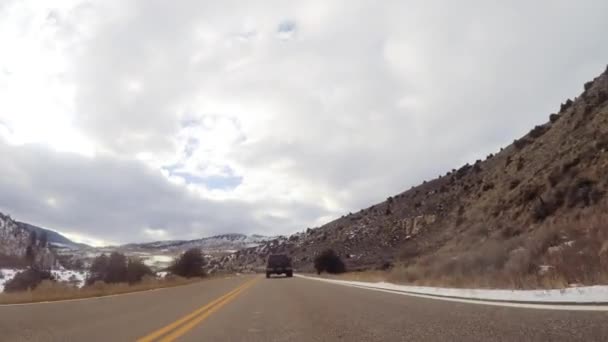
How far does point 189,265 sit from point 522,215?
48894 millimetres

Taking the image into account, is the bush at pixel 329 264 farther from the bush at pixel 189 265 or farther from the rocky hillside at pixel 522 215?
the bush at pixel 189 265

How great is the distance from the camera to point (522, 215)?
30.0m

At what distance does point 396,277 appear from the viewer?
85.4 ft

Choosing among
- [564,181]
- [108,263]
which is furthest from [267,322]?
[108,263]

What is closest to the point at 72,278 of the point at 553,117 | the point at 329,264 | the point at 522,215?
the point at 329,264

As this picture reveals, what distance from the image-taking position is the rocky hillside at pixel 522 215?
47.4 feet

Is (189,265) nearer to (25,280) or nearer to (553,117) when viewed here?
(25,280)

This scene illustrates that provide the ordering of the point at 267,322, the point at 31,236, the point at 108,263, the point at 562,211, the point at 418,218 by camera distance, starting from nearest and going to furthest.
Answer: the point at 267,322 → the point at 562,211 → the point at 108,263 → the point at 418,218 → the point at 31,236

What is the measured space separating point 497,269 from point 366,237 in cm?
5599

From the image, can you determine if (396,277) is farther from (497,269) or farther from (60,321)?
(60,321)

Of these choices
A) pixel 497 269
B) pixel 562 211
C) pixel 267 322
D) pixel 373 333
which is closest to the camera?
pixel 373 333

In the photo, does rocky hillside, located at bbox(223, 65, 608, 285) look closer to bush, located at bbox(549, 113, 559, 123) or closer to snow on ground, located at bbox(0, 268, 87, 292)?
bush, located at bbox(549, 113, 559, 123)

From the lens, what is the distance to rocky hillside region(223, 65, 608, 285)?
14461mm

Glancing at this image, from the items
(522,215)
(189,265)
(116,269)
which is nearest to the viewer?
(522,215)
